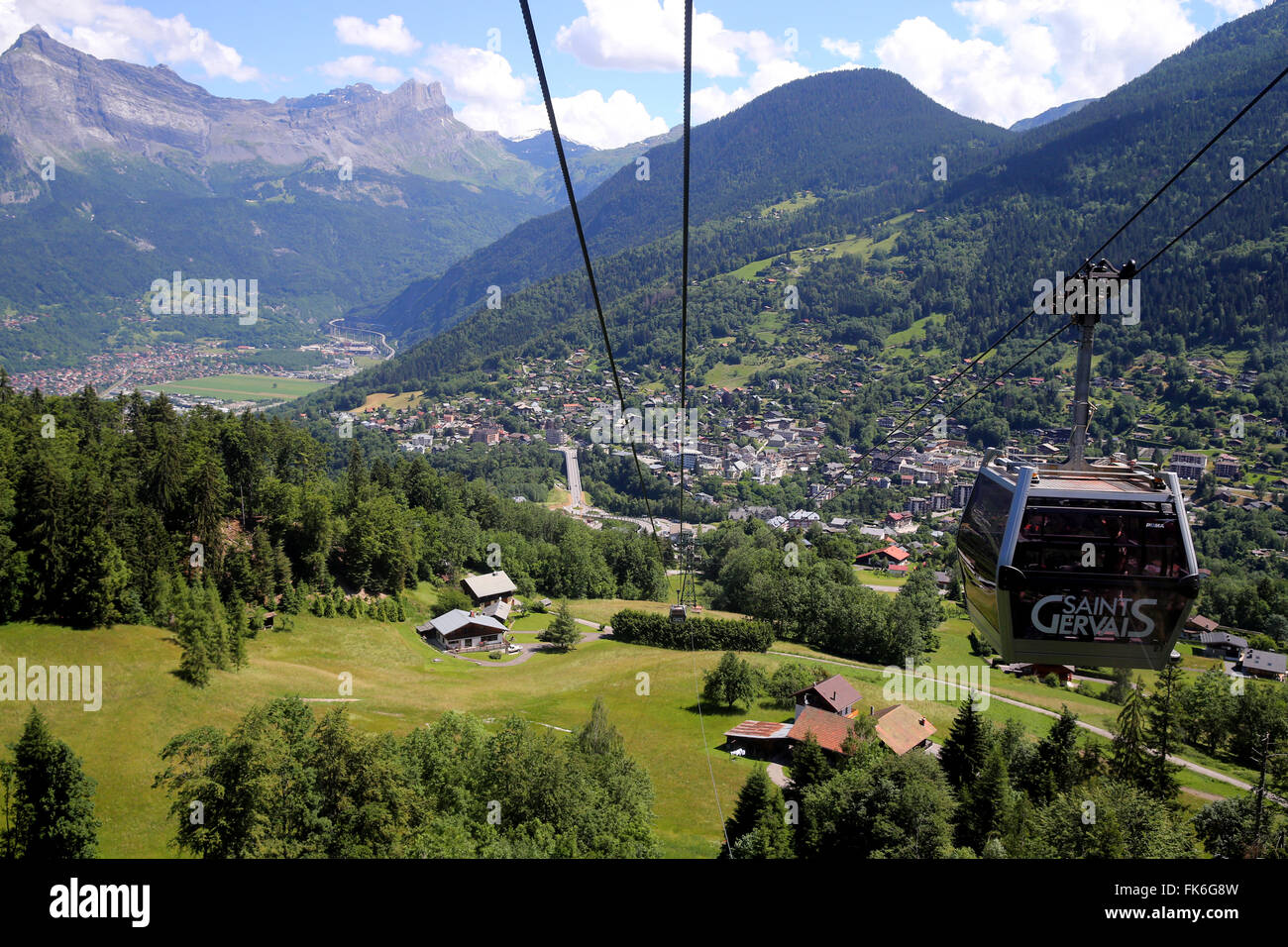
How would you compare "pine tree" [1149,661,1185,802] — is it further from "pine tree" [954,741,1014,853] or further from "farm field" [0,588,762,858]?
"farm field" [0,588,762,858]

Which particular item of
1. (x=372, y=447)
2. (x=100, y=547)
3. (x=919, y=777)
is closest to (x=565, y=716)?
(x=919, y=777)

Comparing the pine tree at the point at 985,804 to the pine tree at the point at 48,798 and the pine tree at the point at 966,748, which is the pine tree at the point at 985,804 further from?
the pine tree at the point at 48,798

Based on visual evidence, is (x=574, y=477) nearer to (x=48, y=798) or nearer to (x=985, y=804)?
(x=985, y=804)

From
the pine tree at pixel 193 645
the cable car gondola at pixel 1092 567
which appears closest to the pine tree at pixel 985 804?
the cable car gondola at pixel 1092 567

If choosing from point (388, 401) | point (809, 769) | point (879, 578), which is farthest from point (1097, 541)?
point (388, 401)

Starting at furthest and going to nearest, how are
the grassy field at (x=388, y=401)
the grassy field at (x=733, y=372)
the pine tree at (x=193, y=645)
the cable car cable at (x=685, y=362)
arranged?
the grassy field at (x=733, y=372), the grassy field at (x=388, y=401), the pine tree at (x=193, y=645), the cable car cable at (x=685, y=362)

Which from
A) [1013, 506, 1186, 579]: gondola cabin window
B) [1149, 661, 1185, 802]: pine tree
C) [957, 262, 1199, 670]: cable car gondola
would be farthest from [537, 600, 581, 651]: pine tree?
[1013, 506, 1186, 579]: gondola cabin window
